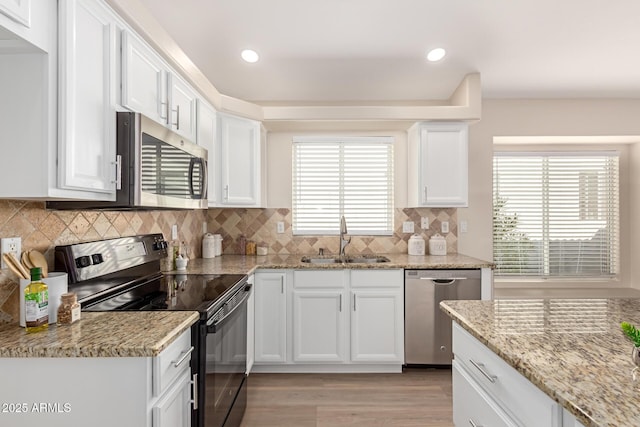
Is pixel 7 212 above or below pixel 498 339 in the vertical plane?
above

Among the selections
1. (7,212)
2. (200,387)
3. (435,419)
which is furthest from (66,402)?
(435,419)

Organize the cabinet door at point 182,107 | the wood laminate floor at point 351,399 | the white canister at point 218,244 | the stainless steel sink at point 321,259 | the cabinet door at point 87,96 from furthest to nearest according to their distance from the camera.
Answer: the white canister at point 218,244 → the stainless steel sink at point 321,259 → the wood laminate floor at point 351,399 → the cabinet door at point 182,107 → the cabinet door at point 87,96

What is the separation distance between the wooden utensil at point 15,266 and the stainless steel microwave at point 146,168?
0.31 m

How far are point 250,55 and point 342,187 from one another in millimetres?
1482

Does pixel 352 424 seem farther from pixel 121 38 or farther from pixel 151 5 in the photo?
pixel 151 5

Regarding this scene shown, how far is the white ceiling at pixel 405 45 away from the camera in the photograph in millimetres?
2535

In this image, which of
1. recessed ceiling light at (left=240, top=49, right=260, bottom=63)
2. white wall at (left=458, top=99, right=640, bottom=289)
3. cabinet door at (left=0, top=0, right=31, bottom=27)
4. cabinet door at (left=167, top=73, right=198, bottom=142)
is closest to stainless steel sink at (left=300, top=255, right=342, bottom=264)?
white wall at (left=458, top=99, right=640, bottom=289)

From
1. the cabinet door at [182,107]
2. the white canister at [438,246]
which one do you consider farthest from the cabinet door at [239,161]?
the white canister at [438,246]

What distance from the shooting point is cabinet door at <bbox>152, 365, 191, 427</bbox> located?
4.21ft

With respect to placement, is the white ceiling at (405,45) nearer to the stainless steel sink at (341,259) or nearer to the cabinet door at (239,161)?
the cabinet door at (239,161)

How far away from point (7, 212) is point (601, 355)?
2044mm

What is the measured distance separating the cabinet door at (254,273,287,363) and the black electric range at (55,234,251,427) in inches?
21.4

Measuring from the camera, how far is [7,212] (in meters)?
1.46

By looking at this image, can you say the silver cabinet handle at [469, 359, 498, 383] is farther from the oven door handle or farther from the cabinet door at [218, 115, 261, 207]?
the cabinet door at [218, 115, 261, 207]
